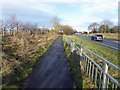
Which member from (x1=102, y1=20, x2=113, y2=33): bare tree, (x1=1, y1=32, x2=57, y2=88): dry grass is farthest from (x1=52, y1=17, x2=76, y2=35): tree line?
(x1=1, y1=32, x2=57, y2=88): dry grass

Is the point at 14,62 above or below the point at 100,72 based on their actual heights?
above

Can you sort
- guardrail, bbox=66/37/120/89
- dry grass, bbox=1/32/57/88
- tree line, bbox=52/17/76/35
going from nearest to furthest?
guardrail, bbox=66/37/120/89 < dry grass, bbox=1/32/57/88 < tree line, bbox=52/17/76/35

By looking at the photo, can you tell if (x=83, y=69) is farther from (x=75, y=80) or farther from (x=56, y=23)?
(x=56, y=23)

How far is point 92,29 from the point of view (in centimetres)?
13162

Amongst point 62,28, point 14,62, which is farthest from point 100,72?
point 62,28

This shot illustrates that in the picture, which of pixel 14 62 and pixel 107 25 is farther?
pixel 107 25

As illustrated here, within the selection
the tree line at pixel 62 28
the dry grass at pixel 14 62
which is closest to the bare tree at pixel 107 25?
the tree line at pixel 62 28

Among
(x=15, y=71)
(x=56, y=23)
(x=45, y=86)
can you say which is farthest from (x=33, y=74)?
(x=56, y=23)

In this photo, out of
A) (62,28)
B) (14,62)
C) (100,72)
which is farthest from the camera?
(62,28)

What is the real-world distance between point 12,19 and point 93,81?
27.2 ft

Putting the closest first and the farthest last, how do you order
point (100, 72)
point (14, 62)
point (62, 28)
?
point (100, 72) → point (14, 62) → point (62, 28)

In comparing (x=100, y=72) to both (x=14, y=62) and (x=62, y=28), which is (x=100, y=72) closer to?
(x=14, y=62)

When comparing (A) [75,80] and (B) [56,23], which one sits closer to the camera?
(A) [75,80]

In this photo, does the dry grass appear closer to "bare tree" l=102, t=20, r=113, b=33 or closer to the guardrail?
the guardrail
